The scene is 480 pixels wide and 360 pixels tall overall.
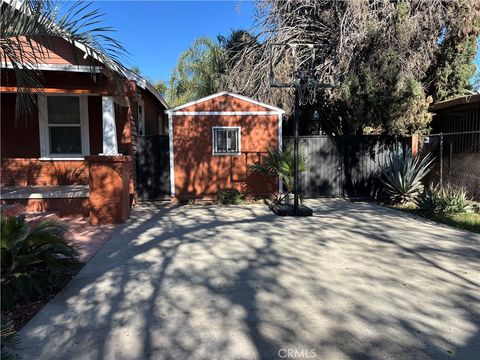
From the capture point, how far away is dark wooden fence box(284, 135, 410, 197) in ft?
40.9

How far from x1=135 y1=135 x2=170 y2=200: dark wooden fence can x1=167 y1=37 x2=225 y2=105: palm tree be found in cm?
648

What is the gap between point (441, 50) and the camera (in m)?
13.0

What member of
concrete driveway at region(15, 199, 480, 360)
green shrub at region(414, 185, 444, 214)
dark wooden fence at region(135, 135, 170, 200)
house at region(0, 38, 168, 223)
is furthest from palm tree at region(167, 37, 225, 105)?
concrete driveway at region(15, 199, 480, 360)

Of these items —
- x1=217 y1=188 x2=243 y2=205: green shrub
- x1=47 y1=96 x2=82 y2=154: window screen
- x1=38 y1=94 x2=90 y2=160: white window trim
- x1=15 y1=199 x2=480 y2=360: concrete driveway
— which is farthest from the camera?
x1=217 y1=188 x2=243 y2=205: green shrub

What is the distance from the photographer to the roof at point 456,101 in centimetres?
1098

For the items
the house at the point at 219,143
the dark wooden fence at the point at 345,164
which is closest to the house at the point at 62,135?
the house at the point at 219,143

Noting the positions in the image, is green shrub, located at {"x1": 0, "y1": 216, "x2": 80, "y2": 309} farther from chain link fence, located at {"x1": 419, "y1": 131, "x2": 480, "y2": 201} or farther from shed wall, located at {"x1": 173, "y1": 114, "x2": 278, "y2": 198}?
chain link fence, located at {"x1": 419, "y1": 131, "x2": 480, "y2": 201}

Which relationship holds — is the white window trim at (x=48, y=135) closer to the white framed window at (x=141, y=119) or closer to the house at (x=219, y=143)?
the white framed window at (x=141, y=119)

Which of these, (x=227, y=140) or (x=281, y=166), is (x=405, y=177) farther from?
(x=227, y=140)

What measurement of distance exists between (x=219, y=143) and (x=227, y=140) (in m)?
0.25

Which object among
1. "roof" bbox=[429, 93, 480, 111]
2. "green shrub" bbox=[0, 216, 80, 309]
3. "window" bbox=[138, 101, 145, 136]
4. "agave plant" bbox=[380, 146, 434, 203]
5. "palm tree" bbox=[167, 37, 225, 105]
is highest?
"palm tree" bbox=[167, 37, 225, 105]

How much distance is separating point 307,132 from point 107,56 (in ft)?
41.8

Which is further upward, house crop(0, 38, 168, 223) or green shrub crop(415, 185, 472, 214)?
house crop(0, 38, 168, 223)

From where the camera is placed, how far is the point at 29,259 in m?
4.16
